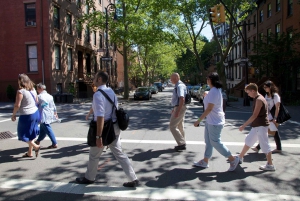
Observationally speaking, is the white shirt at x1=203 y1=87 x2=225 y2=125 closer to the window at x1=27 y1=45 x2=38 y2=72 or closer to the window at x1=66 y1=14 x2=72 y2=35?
the window at x1=27 y1=45 x2=38 y2=72

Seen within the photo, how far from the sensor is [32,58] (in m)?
21.9

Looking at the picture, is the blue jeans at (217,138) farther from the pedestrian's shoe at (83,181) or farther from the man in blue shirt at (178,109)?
the pedestrian's shoe at (83,181)

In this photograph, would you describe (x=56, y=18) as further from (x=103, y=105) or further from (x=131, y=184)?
(x=131, y=184)

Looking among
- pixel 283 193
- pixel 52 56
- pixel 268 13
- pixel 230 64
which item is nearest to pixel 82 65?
pixel 52 56

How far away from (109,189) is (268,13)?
28094 mm

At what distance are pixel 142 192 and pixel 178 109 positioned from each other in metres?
2.44

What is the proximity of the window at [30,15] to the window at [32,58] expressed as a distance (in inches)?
72.8

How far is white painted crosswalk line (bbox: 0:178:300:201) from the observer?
3.86m

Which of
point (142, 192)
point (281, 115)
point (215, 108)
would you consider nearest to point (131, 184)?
point (142, 192)

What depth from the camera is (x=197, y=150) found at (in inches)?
255

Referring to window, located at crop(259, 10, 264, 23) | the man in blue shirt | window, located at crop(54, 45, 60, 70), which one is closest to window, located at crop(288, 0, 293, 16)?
window, located at crop(259, 10, 264, 23)

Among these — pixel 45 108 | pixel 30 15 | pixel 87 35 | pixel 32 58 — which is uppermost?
pixel 30 15

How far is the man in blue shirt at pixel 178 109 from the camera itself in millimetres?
6016


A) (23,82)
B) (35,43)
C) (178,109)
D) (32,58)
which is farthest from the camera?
(32,58)
